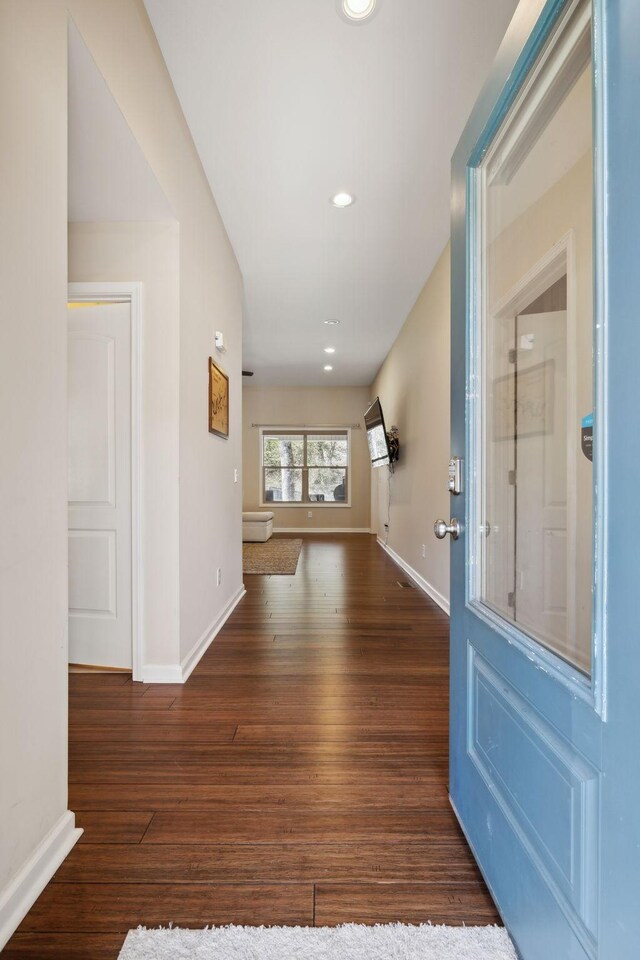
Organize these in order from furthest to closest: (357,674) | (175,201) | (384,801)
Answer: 1. (357,674)
2. (175,201)
3. (384,801)

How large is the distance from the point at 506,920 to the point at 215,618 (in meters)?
2.30

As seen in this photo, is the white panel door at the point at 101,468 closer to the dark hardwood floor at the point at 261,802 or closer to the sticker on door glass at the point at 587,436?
the dark hardwood floor at the point at 261,802

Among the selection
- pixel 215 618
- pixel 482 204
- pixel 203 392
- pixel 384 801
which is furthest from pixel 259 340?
pixel 384 801

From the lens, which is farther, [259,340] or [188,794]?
[259,340]

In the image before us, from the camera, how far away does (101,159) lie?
5.92 feet

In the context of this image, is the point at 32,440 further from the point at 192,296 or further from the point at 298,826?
the point at 192,296

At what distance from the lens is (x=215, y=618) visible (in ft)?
9.84

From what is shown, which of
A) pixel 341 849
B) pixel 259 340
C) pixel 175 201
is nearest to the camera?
pixel 341 849

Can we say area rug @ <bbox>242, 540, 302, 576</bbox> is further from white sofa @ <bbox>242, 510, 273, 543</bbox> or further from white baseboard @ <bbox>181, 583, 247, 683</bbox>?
white baseboard @ <bbox>181, 583, 247, 683</bbox>

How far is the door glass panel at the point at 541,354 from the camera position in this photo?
0.81m

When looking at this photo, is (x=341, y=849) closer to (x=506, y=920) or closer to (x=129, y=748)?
(x=506, y=920)

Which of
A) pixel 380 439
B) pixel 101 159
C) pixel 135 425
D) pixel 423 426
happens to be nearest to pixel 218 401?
pixel 135 425

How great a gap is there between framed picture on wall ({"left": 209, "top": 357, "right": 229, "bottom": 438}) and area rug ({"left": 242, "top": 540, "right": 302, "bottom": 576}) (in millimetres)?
2304

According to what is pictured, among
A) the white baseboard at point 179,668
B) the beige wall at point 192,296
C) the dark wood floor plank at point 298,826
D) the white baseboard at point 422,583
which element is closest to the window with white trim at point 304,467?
the white baseboard at point 422,583
